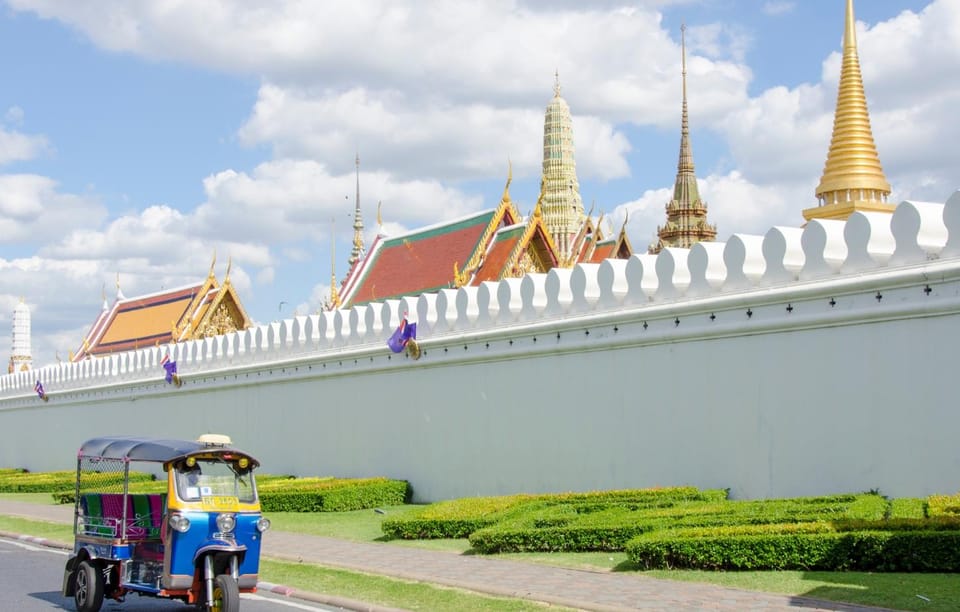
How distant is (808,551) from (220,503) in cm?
499

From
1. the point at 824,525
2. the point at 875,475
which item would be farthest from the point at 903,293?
the point at 824,525

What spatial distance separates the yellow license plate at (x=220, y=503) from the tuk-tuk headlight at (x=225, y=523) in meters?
0.11

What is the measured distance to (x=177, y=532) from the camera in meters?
9.55

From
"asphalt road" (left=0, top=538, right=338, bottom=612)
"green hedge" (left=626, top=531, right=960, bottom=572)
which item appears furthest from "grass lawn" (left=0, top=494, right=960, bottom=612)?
"asphalt road" (left=0, top=538, right=338, bottom=612)

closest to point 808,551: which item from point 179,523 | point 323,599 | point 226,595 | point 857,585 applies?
point 857,585

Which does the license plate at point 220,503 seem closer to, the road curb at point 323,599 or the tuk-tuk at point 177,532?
the tuk-tuk at point 177,532

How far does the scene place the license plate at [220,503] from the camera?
32.3 ft

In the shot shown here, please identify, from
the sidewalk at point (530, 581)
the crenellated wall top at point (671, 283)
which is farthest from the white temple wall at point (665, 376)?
the sidewalk at point (530, 581)

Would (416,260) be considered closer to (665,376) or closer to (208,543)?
(665,376)

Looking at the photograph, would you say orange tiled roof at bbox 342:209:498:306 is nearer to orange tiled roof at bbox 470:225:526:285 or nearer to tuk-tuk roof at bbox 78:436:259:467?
orange tiled roof at bbox 470:225:526:285

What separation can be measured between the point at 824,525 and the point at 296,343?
1581 cm

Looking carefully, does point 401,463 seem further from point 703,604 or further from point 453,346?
point 703,604

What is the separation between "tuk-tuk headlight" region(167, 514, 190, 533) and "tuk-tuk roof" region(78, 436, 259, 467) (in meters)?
0.53

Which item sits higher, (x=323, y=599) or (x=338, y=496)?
(x=338, y=496)
